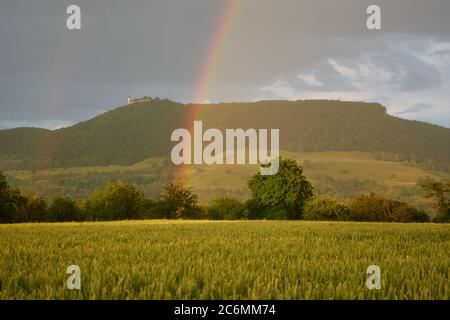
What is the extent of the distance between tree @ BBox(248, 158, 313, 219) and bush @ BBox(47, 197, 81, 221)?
22187mm

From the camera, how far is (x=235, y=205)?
66.4m

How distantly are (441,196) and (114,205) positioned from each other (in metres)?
41.7

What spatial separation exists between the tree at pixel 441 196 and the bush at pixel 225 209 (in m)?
23.8

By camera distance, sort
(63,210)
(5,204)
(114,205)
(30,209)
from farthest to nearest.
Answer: (114,205)
(30,209)
(63,210)
(5,204)

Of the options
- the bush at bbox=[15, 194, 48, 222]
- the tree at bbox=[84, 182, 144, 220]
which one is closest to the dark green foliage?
the tree at bbox=[84, 182, 144, 220]

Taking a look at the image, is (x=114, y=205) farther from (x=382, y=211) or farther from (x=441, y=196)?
(x=441, y=196)

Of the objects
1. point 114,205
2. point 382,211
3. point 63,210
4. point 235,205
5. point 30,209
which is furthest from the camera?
point 114,205

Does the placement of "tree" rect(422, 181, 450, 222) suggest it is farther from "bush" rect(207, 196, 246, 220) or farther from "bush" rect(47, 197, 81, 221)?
"bush" rect(47, 197, 81, 221)

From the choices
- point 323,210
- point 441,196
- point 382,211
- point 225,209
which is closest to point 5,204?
point 225,209

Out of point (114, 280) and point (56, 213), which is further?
point (56, 213)
